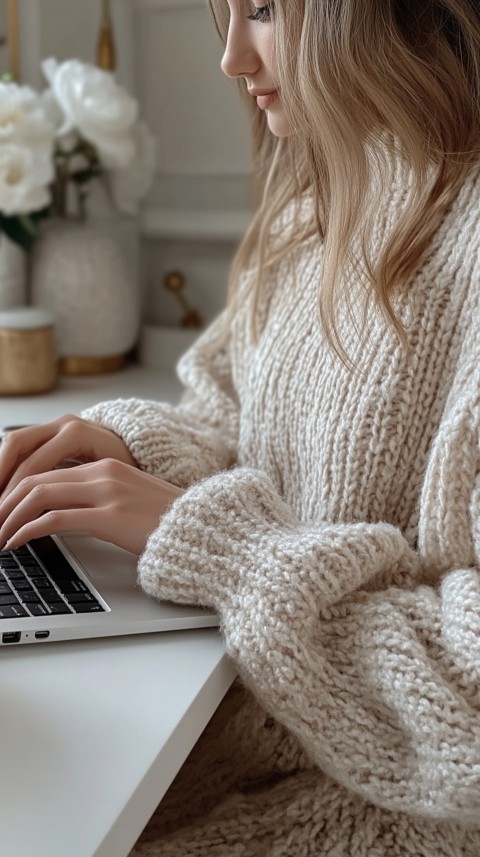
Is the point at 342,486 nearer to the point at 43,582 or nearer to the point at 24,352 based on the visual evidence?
the point at 43,582

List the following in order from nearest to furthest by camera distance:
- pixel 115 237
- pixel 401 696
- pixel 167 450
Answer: pixel 401 696
pixel 167 450
pixel 115 237

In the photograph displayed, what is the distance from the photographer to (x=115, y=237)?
135 cm

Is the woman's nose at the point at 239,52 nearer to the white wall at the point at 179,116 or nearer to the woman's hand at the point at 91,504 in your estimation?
the woman's hand at the point at 91,504

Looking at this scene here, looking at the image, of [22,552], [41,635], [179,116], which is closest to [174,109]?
[179,116]

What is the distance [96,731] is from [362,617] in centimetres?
18

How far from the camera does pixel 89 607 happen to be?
0.59 m

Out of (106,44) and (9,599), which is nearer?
(9,599)

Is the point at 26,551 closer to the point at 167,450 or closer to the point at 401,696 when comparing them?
the point at 167,450

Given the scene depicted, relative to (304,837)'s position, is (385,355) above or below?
above

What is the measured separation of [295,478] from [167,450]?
107 millimetres

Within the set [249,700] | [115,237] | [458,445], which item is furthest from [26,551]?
[115,237]

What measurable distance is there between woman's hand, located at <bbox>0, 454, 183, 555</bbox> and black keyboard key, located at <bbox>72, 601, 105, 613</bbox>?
7 cm

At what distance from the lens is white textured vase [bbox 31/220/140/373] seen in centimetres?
131

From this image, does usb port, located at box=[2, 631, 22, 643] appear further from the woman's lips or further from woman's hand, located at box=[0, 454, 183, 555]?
the woman's lips
